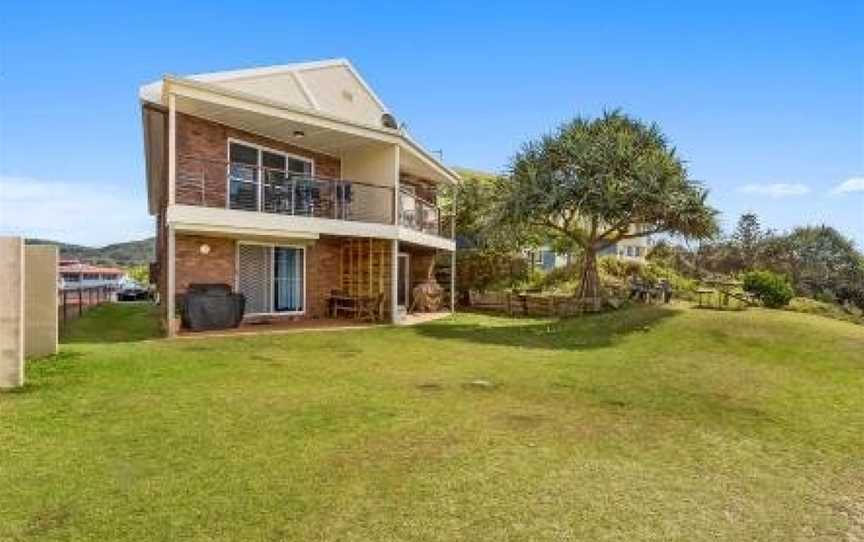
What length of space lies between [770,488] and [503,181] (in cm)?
1753

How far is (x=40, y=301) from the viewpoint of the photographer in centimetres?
1060

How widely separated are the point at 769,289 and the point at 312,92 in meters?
17.9

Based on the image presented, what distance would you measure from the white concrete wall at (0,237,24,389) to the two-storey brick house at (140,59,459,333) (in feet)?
18.7

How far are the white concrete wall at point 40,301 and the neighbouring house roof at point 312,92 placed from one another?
532cm

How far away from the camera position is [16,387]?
8.48 metres

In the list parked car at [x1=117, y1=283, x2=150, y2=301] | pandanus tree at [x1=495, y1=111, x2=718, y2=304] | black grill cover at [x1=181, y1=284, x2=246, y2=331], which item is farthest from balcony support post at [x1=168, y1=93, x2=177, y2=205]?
parked car at [x1=117, y1=283, x2=150, y2=301]

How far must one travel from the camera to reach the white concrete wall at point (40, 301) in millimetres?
10445

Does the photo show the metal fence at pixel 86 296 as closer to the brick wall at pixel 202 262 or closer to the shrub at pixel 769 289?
the brick wall at pixel 202 262

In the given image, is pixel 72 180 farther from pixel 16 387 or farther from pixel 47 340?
pixel 16 387

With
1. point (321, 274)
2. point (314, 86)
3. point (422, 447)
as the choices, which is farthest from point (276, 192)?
point (422, 447)

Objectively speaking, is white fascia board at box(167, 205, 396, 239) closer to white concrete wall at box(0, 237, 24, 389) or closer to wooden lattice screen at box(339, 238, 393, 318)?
wooden lattice screen at box(339, 238, 393, 318)

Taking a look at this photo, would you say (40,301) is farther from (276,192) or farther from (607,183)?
(607,183)

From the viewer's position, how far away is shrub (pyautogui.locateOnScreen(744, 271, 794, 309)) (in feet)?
76.0

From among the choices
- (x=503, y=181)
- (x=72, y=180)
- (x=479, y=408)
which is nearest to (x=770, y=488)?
(x=479, y=408)
